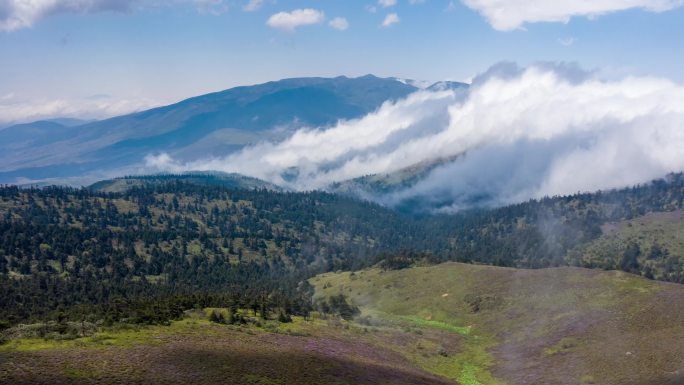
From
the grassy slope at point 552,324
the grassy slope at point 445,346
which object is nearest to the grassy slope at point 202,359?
the grassy slope at point 445,346

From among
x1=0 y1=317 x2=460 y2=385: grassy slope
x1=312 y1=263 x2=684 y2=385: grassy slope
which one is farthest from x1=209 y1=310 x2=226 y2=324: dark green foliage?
x1=312 y1=263 x2=684 y2=385: grassy slope

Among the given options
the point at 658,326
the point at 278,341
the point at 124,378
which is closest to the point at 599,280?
the point at 658,326

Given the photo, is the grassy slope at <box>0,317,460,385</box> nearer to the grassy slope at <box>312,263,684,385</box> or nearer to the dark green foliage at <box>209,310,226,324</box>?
the dark green foliage at <box>209,310,226,324</box>

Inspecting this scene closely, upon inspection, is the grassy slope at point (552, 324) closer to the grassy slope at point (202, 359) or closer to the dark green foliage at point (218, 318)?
the grassy slope at point (202, 359)

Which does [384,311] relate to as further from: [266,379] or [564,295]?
[266,379]

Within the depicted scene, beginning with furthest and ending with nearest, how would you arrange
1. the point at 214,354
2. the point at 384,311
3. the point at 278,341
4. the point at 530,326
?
the point at 384,311, the point at 530,326, the point at 278,341, the point at 214,354

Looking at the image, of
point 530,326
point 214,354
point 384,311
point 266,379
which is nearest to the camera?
point 266,379

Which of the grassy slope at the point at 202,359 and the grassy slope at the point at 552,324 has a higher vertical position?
the grassy slope at the point at 202,359

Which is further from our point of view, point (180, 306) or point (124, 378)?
point (180, 306)
